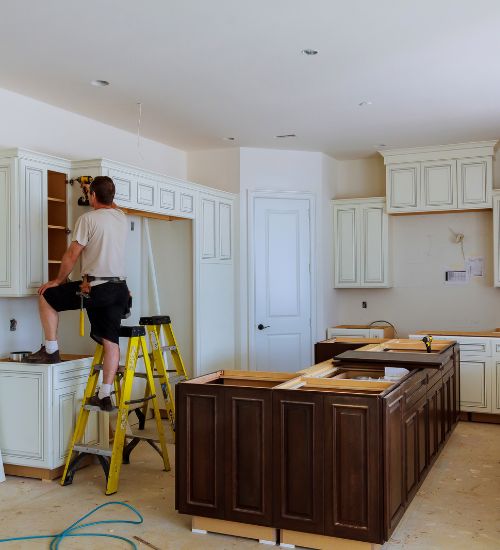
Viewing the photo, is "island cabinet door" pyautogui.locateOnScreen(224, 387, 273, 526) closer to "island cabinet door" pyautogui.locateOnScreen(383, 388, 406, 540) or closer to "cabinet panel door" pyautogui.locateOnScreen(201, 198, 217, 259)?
"island cabinet door" pyautogui.locateOnScreen(383, 388, 406, 540)

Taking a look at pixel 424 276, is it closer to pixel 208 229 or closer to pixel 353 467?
pixel 208 229

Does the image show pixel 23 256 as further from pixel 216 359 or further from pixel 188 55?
pixel 216 359

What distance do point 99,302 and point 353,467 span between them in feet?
7.05

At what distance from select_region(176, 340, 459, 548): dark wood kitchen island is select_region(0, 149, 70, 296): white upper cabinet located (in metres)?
1.75

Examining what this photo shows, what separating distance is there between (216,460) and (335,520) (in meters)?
0.71

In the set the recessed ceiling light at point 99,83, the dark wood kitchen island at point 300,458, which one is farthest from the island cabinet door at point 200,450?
the recessed ceiling light at point 99,83

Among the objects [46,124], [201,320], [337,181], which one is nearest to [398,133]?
[337,181]

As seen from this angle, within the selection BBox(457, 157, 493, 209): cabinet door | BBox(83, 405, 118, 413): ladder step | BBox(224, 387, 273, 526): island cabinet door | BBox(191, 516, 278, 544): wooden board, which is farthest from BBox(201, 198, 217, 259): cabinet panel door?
BBox(191, 516, 278, 544): wooden board

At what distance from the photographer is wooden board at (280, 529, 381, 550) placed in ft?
10.4

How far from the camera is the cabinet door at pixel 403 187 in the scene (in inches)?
276

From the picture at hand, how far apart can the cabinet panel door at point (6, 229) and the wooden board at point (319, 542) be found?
269 centimetres

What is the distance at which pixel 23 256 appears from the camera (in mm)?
4609

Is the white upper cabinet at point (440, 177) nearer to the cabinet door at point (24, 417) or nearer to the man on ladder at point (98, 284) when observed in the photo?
the man on ladder at point (98, 284)

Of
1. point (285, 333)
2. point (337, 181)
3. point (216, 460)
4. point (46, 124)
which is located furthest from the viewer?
point (337, 181)
